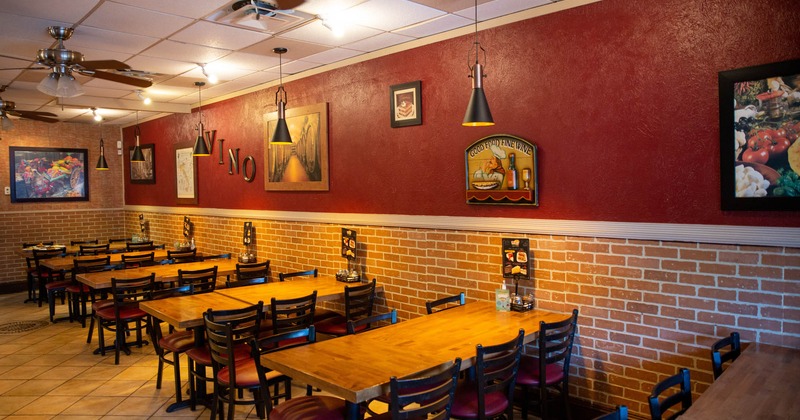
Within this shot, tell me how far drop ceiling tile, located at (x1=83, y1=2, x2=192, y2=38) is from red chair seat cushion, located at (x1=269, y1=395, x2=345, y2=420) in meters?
2.91

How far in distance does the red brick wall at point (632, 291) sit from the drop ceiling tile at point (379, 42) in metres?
1.71

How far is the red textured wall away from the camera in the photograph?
331 centimetres

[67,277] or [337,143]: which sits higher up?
[337,143]

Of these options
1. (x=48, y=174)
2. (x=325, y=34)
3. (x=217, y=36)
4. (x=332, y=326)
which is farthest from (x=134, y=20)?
(x=48, y=174)

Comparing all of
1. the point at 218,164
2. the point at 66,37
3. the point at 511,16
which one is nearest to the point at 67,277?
the point at 218,164

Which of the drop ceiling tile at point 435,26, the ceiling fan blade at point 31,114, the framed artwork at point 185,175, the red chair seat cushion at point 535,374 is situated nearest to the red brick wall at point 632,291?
the red chair seat cushion at point 535,374

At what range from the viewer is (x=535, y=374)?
3.64m

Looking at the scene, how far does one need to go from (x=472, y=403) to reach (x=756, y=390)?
1.41 meters

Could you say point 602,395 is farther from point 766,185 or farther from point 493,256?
point 766,185

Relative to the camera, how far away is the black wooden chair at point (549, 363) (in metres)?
3.43

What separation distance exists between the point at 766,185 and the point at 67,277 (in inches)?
346

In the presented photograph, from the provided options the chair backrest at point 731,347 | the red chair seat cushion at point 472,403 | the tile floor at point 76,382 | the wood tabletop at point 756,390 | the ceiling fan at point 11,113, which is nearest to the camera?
the wood tabletop at point 756,390

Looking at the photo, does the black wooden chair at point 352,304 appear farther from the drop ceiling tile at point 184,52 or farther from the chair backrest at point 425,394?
the drop ceiling tile at point 184,52

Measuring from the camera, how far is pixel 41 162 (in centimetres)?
1040
